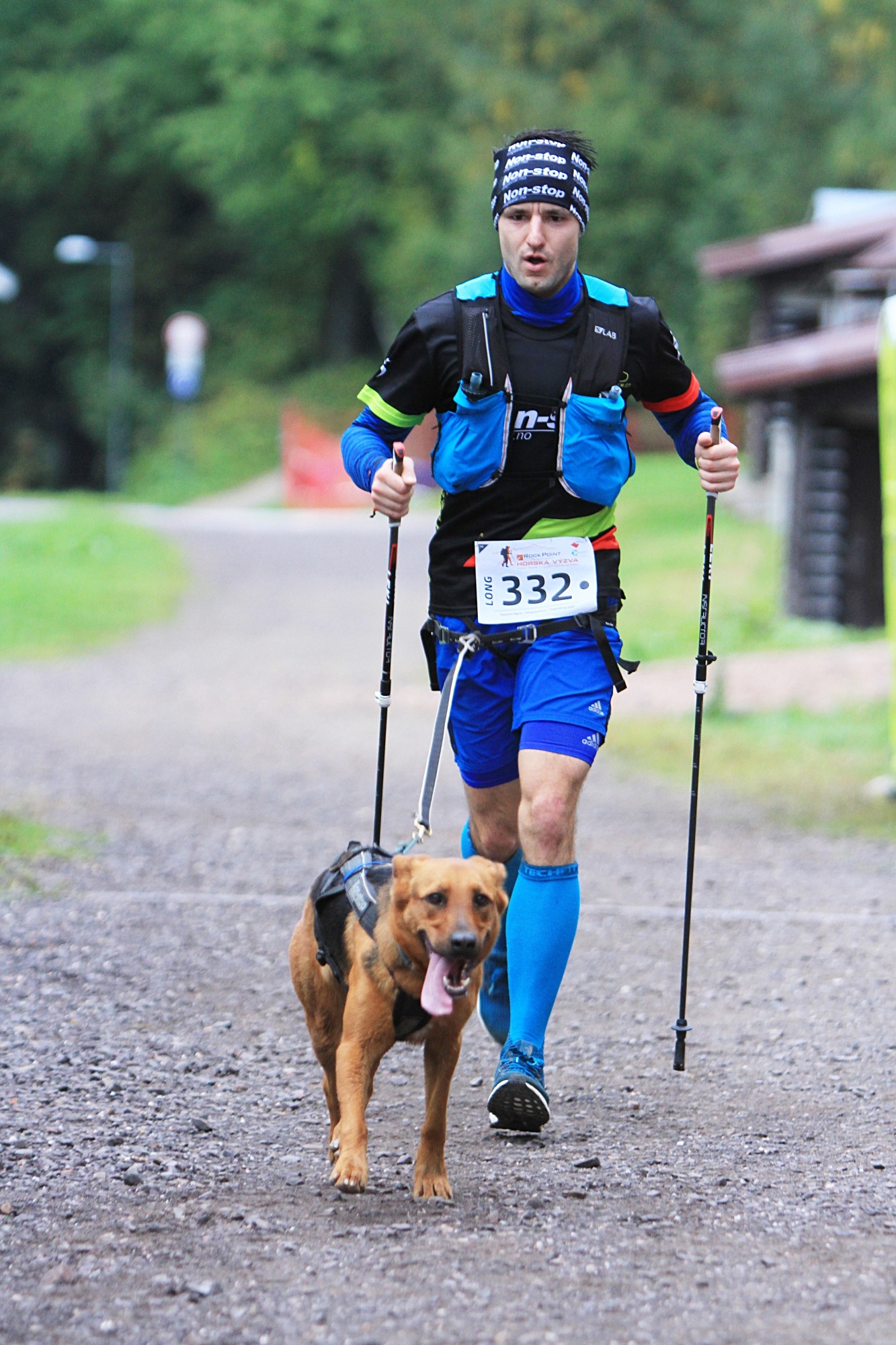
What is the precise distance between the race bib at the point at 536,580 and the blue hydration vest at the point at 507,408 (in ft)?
0.51

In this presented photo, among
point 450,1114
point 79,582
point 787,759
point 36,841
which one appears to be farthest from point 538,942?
point 79,582

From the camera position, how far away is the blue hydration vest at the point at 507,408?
15.1 feet

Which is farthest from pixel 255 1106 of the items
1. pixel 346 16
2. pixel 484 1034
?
pixel 346 16

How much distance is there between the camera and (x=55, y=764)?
11.3 metres

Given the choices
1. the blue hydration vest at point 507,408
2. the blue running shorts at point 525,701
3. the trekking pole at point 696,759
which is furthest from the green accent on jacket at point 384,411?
the trekking pole at point 696,759

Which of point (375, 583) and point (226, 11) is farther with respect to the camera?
point (226, 11)

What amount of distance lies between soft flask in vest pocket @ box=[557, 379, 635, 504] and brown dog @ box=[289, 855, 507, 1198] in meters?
1.16

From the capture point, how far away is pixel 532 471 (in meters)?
4.72

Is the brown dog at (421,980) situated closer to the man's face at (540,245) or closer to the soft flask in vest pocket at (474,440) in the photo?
the soft flask in vest pocket at (474,440)

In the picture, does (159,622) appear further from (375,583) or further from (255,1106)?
(255,1106)

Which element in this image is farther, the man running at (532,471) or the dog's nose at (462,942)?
the man running at (532,471)

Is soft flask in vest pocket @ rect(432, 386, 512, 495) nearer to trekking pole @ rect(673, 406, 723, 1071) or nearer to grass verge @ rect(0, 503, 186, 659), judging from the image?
trekking pole @ rect(673, 406, 723, 1071)

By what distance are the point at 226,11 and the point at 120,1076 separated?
55067mm

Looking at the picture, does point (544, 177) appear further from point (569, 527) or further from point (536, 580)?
point (536, 580)
